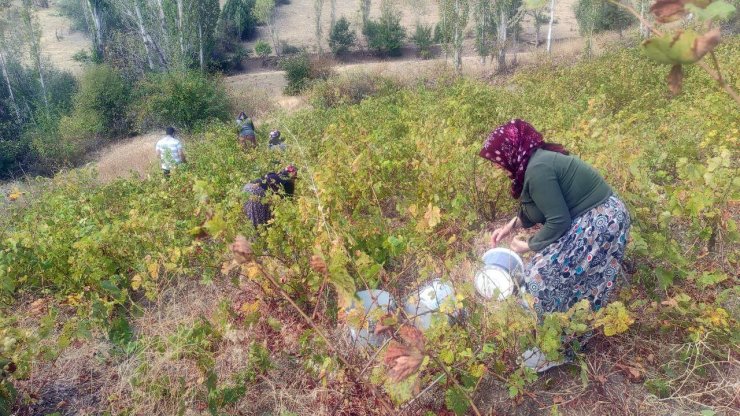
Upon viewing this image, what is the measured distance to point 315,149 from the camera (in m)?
5.42

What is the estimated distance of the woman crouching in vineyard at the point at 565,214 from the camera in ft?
7.09

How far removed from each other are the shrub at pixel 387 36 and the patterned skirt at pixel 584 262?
2870 centimetres

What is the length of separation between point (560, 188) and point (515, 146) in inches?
11.4

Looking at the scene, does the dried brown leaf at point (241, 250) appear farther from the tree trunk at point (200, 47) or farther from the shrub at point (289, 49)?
the shrub at point (289, 49)

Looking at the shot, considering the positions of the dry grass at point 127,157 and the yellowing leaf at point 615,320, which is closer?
the yellowing leaf at point 615,320

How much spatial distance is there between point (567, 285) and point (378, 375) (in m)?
1.14

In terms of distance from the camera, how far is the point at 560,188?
2.17 m

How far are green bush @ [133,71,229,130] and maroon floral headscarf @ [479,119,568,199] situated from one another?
16.6 meters

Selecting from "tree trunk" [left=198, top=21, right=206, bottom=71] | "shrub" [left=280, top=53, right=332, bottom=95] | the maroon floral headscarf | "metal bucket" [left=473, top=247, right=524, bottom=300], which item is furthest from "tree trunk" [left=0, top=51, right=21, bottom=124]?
the maroon floral headscarf

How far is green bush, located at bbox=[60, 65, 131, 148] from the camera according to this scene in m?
19.5

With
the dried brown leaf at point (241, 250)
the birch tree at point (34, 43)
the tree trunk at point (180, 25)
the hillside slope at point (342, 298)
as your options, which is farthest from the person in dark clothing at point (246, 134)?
the birch tree at point (34, 43)

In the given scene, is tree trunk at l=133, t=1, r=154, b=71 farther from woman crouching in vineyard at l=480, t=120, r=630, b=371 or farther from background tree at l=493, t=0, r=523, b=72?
woman crouching in vineyard at l=480, t=120, r=630, b=371

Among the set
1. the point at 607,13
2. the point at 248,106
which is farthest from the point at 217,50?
the point at 607,13

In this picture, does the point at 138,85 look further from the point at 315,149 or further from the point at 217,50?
the point at 315,149
